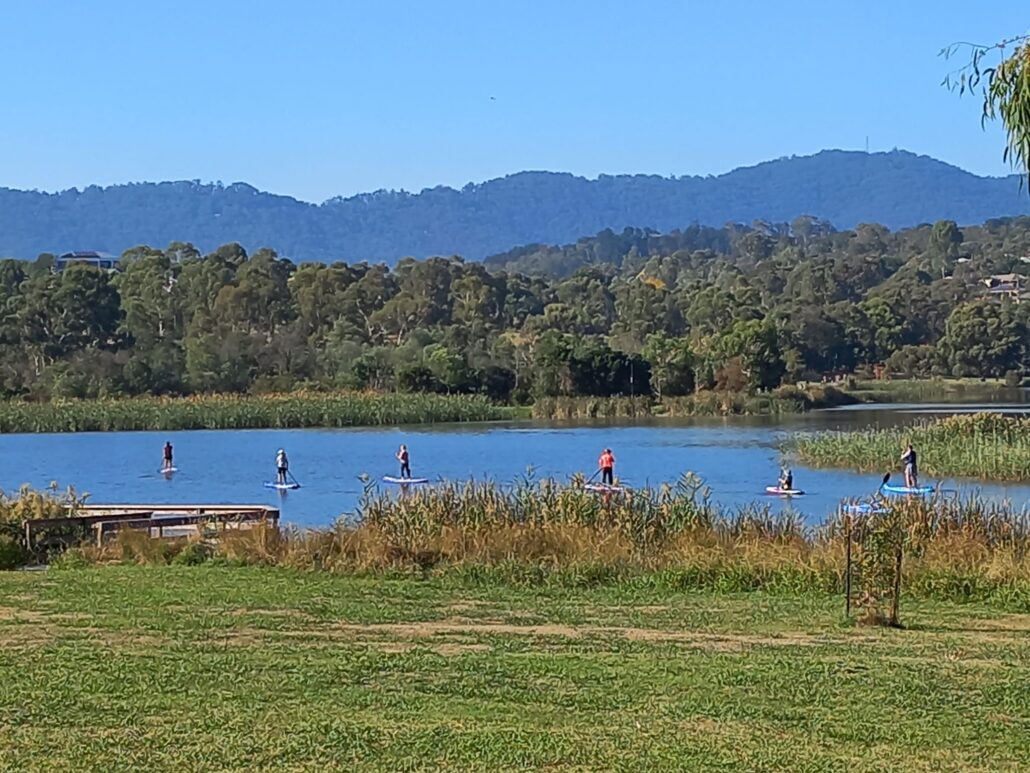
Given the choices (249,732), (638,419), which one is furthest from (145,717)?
(638,419)

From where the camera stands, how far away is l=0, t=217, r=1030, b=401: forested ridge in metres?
80.0

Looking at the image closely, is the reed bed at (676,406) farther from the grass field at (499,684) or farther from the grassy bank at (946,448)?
the grass field at (499,684)

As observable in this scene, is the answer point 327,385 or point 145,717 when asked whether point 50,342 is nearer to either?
point 327,385

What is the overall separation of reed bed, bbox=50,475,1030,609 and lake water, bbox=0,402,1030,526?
851 cm

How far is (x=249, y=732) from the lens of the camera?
8.33 metres

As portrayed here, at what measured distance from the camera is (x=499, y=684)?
9.77 m

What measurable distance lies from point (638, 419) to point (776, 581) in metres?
55.1

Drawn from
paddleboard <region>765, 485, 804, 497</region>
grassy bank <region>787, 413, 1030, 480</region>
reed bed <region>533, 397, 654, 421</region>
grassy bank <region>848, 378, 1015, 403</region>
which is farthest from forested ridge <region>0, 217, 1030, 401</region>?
paddleboard <region>765, 485, 804, 497</region>

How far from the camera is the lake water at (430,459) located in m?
36.5

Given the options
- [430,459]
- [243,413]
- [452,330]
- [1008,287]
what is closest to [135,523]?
[430,459]

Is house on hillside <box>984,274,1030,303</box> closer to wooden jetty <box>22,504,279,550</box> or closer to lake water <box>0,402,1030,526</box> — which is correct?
lake water <box>0,402,1030,526</box>

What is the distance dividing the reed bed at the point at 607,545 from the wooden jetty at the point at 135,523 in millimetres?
1175

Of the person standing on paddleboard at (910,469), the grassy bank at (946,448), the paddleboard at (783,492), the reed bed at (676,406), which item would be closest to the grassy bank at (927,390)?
the reed bed at (676,406)

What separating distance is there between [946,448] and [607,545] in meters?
24.8
